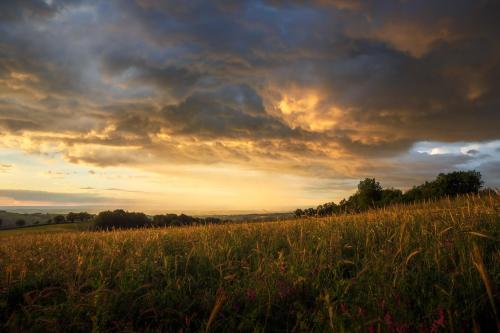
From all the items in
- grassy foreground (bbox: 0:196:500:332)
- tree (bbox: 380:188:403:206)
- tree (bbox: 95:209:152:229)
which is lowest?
grassy foreground (bbox: 0:196:500:332)

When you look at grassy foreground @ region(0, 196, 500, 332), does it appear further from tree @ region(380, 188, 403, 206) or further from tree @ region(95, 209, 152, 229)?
tree @ region(380, 188, 403, 206)

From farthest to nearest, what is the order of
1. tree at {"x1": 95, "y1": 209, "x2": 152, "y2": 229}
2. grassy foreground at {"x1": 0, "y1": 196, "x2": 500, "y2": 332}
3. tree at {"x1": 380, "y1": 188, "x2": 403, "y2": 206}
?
tree at {"x1": 380, "y1": 188, "x2": 403, "y2": 206} < tree at {"x1": 95, "y1": 209, "x2": 152, "y2": 229} < grassy foreground at {"x1": 0, "y1": 196, "x2": 500, "y2": 332}

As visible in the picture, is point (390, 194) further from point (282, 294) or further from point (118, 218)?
point (282, 294)

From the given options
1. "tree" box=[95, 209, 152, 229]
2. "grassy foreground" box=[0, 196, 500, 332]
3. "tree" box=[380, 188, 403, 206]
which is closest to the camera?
"grassy foreground" box=[0, 196, 500, 332]

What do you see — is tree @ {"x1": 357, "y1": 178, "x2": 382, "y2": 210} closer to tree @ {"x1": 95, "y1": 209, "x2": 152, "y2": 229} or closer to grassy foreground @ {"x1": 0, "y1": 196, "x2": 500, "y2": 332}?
tree @ {"x1": 95, "y1": 209, "x2": 152, "y2": 229}

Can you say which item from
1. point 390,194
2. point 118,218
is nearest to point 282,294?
point 118,218

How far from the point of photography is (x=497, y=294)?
4.62 metres

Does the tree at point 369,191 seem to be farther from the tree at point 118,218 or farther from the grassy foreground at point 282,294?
the grassy foreground at point 282,294

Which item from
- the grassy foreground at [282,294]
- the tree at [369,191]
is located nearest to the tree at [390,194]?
the tree at [369,191]

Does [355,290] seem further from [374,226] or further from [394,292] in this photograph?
[374,226]

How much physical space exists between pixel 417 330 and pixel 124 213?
42.3 m

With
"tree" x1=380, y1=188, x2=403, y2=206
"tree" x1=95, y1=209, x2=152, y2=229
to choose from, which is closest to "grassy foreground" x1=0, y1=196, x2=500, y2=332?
"tree" x1=95, y1=209, x2=152, y2=229

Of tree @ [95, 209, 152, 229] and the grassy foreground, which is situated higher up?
tree @ [95, 209, 152, 229]

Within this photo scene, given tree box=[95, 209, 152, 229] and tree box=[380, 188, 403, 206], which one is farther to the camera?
tree box=[380, 188, 403, 206]
